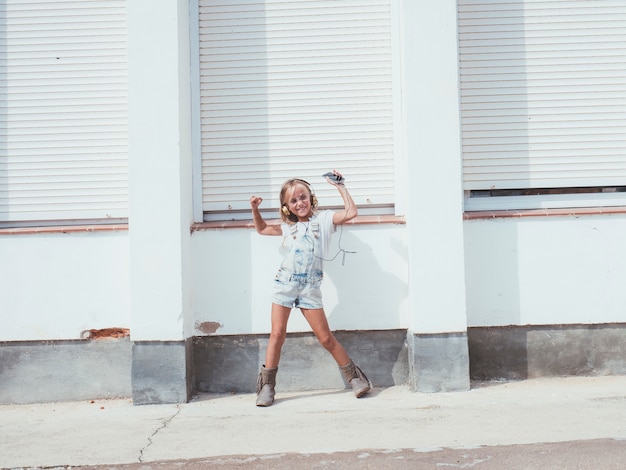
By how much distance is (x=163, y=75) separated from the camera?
5449mm

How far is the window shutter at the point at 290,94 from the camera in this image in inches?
230

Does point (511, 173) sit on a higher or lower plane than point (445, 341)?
higher

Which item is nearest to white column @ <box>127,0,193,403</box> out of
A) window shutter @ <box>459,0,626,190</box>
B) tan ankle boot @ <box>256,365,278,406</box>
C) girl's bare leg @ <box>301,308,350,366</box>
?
tan ankle boot @ <box>256,365,278,406</box>

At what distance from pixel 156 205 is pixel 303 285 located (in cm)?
126

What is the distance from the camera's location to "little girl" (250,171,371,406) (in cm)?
532

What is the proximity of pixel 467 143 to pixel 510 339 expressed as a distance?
1.60m

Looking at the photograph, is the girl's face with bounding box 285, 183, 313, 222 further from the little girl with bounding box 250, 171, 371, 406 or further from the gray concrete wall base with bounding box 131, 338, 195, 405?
the gray concrete wall base with bounding box 131, 338, 195, 405

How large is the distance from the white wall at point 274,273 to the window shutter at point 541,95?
3.22 ft

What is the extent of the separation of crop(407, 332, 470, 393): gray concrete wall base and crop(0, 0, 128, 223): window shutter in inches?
105

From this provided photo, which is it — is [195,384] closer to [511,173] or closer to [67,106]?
[67,106]

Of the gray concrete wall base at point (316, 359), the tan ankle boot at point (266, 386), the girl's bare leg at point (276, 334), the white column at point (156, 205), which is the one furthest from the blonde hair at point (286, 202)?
the tan ankle boot at point (266, 386)

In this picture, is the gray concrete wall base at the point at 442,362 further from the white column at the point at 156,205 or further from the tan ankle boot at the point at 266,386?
the white column at the point at 156,205

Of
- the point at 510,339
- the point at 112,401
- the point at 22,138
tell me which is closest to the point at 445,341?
the point at 510,339

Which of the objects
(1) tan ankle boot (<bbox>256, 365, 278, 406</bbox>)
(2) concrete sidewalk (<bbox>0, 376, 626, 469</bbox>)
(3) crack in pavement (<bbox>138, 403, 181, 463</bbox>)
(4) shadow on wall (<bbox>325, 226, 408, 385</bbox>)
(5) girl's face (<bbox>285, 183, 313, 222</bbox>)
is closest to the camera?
(2) concrete sidewalk (<bbox>0, 376, 626, 469</bbox>)
